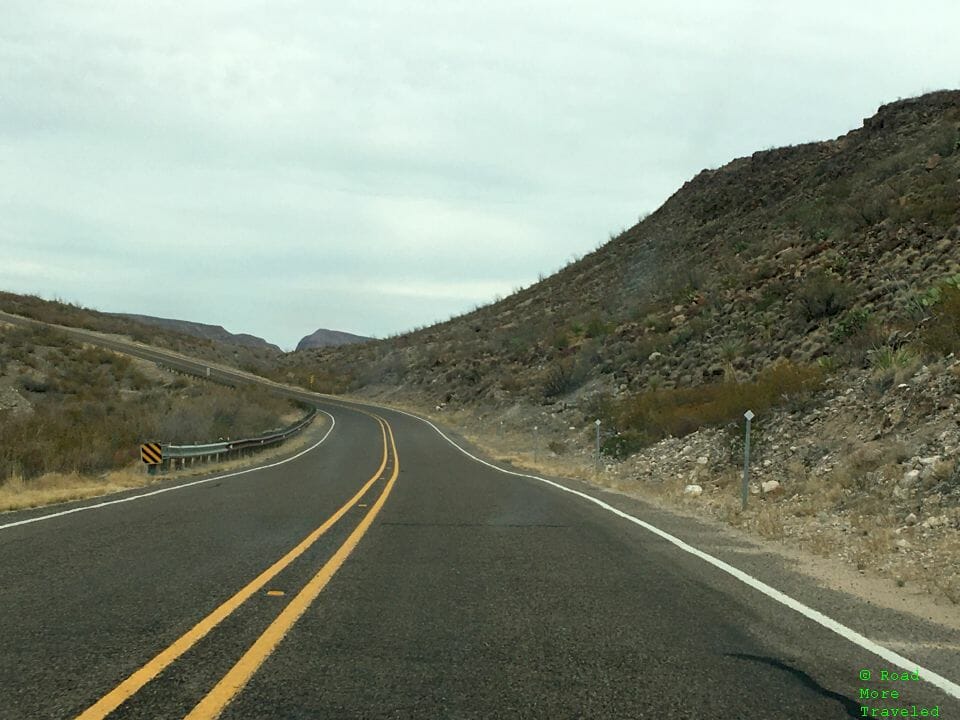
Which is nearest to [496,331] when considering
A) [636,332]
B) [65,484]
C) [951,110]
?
[636,332]

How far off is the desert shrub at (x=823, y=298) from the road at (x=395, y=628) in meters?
15.3

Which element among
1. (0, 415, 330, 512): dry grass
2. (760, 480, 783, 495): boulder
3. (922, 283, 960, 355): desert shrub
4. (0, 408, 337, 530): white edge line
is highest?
(922, 283, 960, 355): desert shrub

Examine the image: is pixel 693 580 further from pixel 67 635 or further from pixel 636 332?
pixel 636 332

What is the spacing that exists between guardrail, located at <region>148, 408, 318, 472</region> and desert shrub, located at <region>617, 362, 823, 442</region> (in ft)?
42.2

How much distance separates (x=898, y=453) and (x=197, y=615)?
10.2m

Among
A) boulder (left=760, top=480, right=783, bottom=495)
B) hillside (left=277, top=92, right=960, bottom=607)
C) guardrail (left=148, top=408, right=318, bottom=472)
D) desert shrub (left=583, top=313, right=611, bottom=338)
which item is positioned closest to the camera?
hillside (left=277, top=92, right=960, bottom=607)

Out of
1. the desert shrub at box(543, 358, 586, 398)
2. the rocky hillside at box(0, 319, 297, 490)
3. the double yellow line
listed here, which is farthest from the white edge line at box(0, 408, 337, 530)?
the desert shrub at box(543, 358, 586, 398)

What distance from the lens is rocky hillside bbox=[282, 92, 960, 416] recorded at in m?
21.6

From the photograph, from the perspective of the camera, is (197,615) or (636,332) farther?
(636,332)

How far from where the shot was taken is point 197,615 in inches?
218

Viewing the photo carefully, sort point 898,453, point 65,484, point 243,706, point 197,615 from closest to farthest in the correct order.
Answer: point 243,706 → point 197,615 → point 898,453 → point 65,484

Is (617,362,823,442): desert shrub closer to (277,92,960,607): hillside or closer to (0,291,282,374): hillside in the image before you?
(277,92,960,607): hillside

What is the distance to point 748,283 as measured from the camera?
31.9 m

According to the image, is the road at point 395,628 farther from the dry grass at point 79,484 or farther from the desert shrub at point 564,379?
the desert shrub at point 564,379
